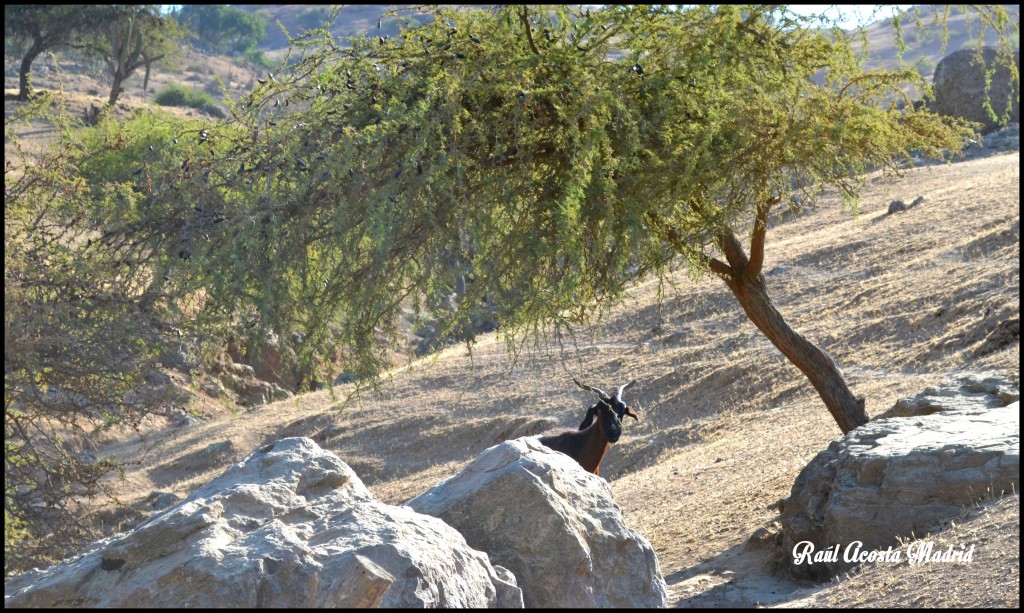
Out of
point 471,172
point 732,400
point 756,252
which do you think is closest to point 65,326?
point 471,172

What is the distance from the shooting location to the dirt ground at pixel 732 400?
883 cm

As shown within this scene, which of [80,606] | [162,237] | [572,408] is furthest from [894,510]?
[572,408]

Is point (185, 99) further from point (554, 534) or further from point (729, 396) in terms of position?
point (554, 534)

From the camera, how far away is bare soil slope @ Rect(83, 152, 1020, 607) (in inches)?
374

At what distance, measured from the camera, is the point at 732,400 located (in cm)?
1636

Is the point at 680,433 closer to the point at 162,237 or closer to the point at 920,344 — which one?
the point at 920,344

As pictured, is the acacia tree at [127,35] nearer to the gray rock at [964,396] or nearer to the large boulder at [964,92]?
the large boulder at [964,92]

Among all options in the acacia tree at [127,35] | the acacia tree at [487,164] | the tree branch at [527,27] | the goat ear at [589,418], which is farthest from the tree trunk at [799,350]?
the acacia tree at [127,35]

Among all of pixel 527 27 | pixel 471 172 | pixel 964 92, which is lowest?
pixel 471 172

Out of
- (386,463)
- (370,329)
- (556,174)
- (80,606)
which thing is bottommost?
(386,463)

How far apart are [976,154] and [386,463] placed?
22.9 metres

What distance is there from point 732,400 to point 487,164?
8.99 m

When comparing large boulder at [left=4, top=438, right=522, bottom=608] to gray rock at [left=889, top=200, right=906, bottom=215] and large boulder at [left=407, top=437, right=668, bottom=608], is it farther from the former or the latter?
gray rock at [left=889, top=200, right=906, bottom=215]

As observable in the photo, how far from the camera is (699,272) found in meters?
10.3
